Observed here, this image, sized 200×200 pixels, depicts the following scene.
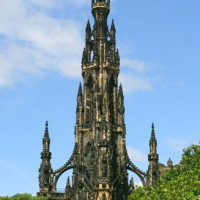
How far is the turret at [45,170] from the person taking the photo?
8756 centimetres

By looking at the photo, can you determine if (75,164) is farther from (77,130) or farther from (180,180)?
(180,180)

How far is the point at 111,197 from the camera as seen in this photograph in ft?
277

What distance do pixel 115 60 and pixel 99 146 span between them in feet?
49.0

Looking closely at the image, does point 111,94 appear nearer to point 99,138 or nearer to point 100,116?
point 100,116

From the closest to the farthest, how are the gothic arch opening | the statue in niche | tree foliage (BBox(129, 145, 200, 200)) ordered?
tree foliage (BBox(129, 145, 200, 200)) → the statue in niche → the gothic arch opening

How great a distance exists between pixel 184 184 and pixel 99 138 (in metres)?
39.4

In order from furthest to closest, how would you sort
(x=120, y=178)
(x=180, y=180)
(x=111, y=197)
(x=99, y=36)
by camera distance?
(x=99, y=36) < (x=120, y=178) < (x=111, y=197) < (x=180, y=180)

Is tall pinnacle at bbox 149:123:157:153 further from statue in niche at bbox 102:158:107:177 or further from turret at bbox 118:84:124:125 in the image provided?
statue in niche at bbox 102:158:107:177

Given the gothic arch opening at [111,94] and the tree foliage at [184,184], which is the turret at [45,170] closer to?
the gothic arch opening at [111,94]

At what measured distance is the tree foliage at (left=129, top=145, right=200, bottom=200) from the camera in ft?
159

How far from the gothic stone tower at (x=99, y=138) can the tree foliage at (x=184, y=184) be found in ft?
72.6

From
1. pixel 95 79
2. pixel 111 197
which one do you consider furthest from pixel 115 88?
pixel 111 197

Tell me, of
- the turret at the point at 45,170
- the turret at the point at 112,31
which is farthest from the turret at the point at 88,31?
the turret at the point at 45,170

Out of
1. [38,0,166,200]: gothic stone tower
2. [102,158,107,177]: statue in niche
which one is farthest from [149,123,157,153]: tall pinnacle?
[102,158,107,177]: statue in niche
